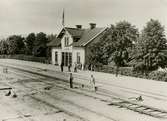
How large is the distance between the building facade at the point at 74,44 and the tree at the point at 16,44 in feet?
75.9

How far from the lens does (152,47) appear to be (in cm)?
2639

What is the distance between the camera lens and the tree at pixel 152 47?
26188 mm

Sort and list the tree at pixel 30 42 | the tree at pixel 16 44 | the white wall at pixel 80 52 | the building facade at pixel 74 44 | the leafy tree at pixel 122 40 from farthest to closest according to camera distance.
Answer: the tree at pixel 16 44, the tree at pixel 30 42, the building facade at pixel 74 44, the white wall at pixel 80 52, the leafy tree at pixel 122 40

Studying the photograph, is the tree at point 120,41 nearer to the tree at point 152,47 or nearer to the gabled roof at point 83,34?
the tree at point 152,47

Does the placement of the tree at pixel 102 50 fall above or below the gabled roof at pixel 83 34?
below

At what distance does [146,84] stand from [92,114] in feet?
36.9

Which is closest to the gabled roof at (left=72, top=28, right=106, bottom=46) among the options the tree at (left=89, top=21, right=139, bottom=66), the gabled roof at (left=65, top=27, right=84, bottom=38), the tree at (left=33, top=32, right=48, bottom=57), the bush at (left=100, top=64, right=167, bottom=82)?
the gabled roof at (left=65, top=27, right=84, bottom=38)

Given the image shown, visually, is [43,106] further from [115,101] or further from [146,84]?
[146,84]

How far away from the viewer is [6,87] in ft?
70.8

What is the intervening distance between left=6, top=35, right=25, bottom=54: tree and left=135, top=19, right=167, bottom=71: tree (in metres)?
44.2

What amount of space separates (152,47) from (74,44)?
16.2 metres

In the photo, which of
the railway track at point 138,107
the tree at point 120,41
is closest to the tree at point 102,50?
the tree at point 120,41

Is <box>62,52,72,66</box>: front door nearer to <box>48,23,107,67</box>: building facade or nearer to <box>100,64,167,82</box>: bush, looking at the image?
<box>48,23,107,67</box>: building facade

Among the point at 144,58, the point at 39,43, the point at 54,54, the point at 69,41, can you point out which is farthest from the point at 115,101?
the point at 39,43
